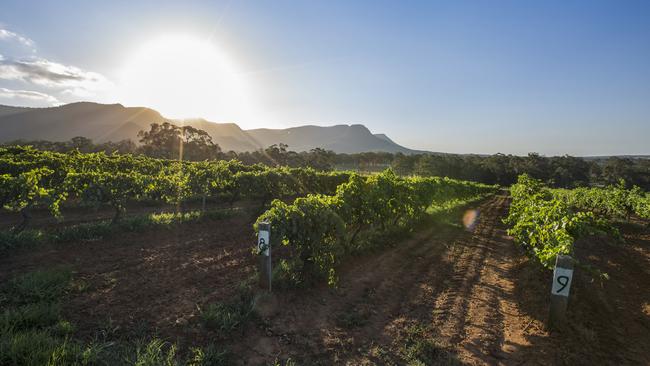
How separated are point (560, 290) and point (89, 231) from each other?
477 inches

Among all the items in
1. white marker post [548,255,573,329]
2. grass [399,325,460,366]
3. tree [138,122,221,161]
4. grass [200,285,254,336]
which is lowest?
grass [399,325,460,366]

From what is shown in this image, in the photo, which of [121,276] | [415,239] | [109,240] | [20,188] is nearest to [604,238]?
[415,239]

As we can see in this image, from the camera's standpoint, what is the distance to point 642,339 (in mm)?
5297

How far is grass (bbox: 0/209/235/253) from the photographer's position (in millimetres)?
8203

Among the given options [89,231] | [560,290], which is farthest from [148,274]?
[560,290]

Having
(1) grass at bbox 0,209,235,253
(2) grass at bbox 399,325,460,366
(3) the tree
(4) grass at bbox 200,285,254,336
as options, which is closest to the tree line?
(3) the tree

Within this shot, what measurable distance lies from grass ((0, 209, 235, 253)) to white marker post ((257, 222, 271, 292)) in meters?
6.58

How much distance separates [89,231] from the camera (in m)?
9.76

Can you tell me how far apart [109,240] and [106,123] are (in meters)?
175

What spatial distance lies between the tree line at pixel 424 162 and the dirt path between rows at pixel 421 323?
193 feet

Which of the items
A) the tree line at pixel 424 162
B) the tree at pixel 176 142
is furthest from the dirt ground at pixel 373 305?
the tree at pixel 176 142

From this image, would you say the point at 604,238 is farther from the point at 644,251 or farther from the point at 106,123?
the point at 106,123

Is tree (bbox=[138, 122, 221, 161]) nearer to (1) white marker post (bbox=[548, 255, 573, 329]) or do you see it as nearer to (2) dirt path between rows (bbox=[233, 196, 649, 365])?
(2) dirt path between rows (bbox=[233, 196, 649, 365])

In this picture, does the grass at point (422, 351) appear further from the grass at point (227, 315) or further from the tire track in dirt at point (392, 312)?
the grass at point (227, 315)
